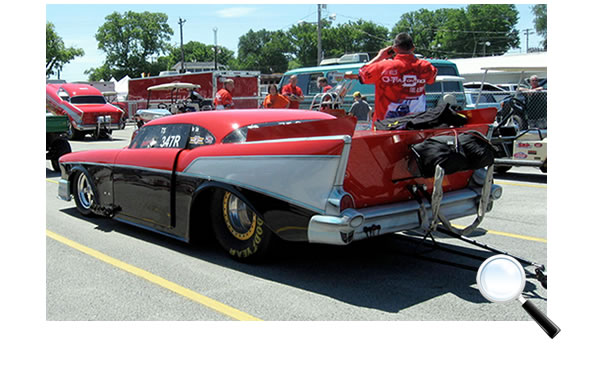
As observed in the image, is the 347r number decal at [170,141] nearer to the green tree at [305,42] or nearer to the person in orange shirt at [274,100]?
the person in orange shirt at [274,100]

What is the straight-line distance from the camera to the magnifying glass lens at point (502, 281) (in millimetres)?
2189

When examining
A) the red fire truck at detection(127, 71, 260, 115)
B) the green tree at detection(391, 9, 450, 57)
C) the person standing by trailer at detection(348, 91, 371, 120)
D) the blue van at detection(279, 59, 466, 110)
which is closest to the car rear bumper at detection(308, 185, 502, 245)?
the person standing by trailer at detection(348, 91, 371, 120)

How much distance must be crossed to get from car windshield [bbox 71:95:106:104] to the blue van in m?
10.5

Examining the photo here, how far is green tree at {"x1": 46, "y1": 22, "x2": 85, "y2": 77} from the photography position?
42119mm

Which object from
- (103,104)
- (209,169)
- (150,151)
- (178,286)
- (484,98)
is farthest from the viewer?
(103,104)

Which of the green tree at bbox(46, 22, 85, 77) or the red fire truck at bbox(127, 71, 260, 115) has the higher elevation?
the green tree at bbox(46, 22, 85, 77)

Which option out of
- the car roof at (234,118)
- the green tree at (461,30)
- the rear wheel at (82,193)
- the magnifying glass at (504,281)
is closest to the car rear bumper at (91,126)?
the rear wheel at (82,193)

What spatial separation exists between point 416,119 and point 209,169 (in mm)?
1869

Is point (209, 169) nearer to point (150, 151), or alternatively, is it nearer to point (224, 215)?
point (224, 215)

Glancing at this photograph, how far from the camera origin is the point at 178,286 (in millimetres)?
4633

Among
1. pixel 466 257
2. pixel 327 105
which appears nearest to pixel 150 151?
pixel 466 257

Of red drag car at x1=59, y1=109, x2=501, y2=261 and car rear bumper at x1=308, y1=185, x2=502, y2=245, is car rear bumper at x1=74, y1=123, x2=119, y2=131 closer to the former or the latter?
red drag car at x1=59, y1=109, x2=501, y2=261

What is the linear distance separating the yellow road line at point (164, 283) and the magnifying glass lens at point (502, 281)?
6.63 ft
